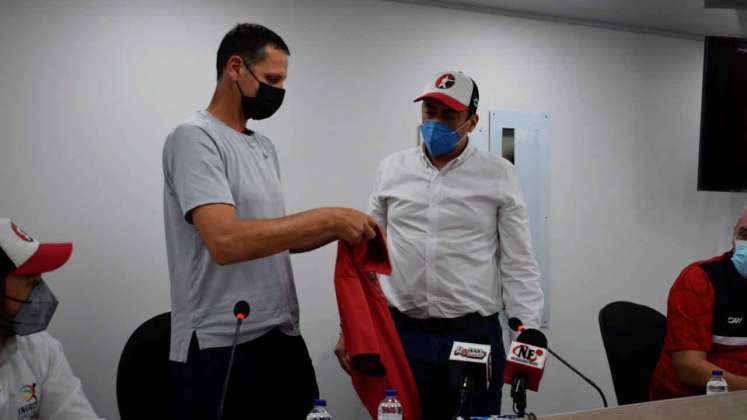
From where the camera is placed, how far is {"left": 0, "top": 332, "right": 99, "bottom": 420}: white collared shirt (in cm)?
152

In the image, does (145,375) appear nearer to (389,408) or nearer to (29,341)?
(29,341)

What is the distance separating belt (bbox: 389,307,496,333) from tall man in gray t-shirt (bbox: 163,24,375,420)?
0.55 meters

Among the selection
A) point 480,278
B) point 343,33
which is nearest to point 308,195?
point 343,33

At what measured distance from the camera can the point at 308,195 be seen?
3.29 meters

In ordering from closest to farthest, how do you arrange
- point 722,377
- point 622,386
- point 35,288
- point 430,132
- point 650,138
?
point 35,288
point 722,377
point 430,132
point 622,386
point 650,138

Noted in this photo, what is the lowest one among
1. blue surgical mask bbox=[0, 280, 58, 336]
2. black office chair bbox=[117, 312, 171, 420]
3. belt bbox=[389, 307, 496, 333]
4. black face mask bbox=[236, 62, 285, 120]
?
black office chair bbox=[117, 312, 171, 420]

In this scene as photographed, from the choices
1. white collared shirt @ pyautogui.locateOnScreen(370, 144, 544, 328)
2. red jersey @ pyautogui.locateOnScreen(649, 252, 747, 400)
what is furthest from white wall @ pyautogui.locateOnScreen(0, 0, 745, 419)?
red jersey @ pyautogui.locateOnScreen(649, 252, 747, 400)

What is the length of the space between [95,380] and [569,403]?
2.57 metres

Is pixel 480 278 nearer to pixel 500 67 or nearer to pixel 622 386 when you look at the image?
pixel 622 386

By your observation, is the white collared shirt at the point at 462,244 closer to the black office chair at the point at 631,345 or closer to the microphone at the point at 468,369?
the black office chair at the point at 631,345

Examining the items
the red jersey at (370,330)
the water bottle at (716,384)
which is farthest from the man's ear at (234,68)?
the water bottle at (716,384)

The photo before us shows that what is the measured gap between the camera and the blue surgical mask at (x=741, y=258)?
2.45 m

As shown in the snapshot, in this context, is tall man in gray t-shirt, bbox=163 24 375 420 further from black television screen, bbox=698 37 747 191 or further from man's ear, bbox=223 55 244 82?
black television screen, bbox=698 37 747 191

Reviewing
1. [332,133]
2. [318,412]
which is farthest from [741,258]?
[332,133]
